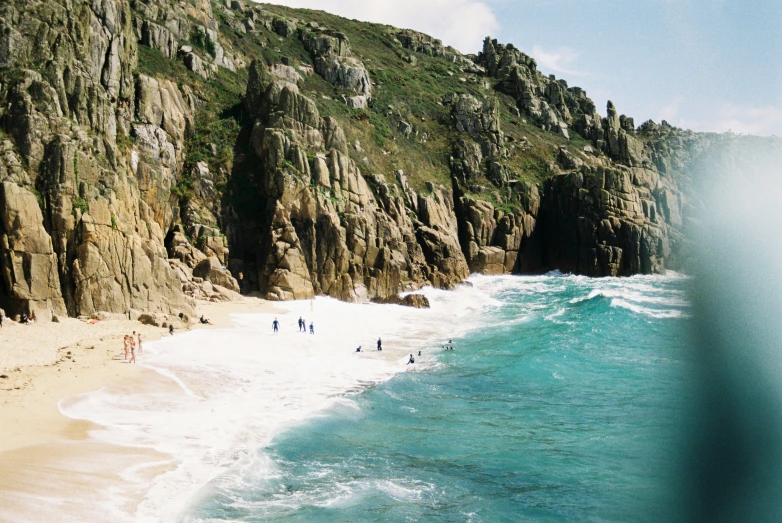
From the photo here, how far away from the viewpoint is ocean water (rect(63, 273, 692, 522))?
59.2 feet

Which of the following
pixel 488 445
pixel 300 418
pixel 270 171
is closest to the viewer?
pixel 488 445

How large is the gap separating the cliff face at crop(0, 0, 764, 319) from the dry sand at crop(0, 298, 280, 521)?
445cm

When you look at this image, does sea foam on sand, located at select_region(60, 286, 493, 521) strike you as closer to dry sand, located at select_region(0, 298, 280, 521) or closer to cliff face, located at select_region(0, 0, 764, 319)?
dry sand, located at select_region(0, 298, 280, 521)

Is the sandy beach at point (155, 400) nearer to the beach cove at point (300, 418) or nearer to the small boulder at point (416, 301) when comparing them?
the beach cove at point (300, 418)

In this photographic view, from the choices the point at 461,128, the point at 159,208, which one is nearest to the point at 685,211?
the point at 461,128

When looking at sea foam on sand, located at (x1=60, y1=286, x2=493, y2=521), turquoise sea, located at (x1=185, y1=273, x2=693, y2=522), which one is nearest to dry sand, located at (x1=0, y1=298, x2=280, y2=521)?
sea foam on sand, located at (x1=60, y1=286, x2=493, y2=521)

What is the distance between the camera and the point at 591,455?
72.6ft

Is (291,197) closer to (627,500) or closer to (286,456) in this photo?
(286,456)

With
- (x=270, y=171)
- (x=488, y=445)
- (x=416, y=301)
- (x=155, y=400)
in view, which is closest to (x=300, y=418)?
(x=155, y=400)

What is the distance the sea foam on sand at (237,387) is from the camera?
803 inches

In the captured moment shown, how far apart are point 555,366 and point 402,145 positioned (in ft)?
171

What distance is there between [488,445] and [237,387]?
12.1m

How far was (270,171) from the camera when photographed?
191ft

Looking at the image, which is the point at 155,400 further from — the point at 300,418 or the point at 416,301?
the point at 416,301
